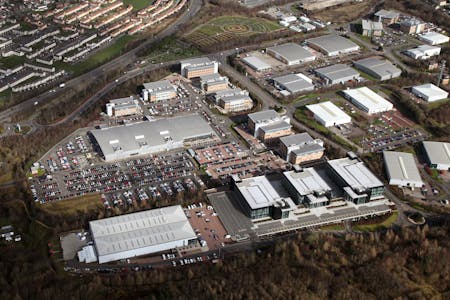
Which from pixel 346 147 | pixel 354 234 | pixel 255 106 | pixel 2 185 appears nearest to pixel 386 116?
pixel 346 147

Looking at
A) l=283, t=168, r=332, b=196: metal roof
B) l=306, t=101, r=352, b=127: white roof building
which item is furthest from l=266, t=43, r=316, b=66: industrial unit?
l=283, t=168, r=332, b=196: metal roof

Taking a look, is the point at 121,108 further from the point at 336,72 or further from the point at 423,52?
the point at 423,52

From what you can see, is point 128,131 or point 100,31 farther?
point 100,31

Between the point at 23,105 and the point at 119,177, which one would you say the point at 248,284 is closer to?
the point at 119,177

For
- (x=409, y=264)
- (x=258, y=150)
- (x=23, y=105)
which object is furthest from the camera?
(x=23, y=105)

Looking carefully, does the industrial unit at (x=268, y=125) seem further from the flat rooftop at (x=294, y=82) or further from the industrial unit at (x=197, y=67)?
the industrial unit at (x=197, y=67)

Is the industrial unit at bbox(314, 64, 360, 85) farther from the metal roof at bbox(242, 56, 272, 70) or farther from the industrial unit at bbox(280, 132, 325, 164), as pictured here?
the industrial unit at bbox(280, 132, 325, 164)
